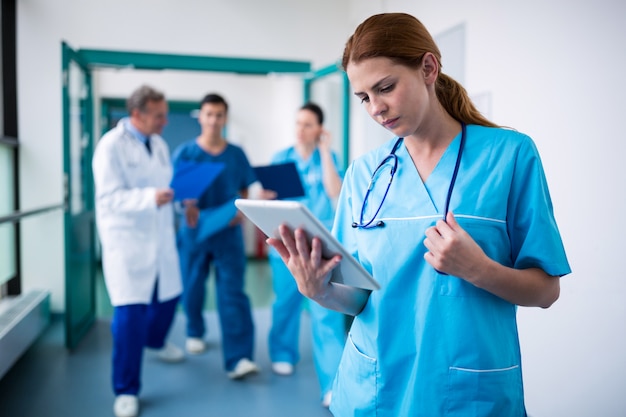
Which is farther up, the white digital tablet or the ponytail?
the ponytail

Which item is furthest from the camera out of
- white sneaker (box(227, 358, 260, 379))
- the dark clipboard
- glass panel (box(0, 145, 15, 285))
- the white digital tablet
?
glass panel (box(0, 145, 15, 285))

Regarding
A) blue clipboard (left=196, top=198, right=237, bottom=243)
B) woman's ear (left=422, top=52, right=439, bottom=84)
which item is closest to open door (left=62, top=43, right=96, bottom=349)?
blue clipboard (left=196, top=198, right=237, bottom=243)

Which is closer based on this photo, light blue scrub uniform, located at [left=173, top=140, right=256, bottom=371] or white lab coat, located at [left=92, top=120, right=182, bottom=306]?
white lab coat, located at [left=92, top=120, right=182, bottom=306]

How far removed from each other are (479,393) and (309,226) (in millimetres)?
391

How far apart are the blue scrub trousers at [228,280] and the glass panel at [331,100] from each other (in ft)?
4.58

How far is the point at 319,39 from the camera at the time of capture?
3.94m

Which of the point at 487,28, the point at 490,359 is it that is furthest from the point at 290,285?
the point at 490,359

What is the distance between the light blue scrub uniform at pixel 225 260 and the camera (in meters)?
2.85

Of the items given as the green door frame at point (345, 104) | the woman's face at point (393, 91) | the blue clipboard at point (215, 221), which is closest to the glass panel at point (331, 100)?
the green door frame at point (345, 104)

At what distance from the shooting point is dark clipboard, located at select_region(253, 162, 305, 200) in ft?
8.60

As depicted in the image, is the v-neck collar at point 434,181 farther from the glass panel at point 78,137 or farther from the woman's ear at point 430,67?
the glass panel at point 78,137

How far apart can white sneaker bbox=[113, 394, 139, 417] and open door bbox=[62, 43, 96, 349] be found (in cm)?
96

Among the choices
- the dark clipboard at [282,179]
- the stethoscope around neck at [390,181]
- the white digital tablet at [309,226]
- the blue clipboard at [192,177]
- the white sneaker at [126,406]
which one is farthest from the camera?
the dark clipboard at [282,179]

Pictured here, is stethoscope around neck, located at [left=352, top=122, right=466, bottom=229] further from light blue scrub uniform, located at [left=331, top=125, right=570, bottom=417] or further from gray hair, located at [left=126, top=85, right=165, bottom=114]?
gray hair, located at [left=126, top=85, right=165, bottom=114]
